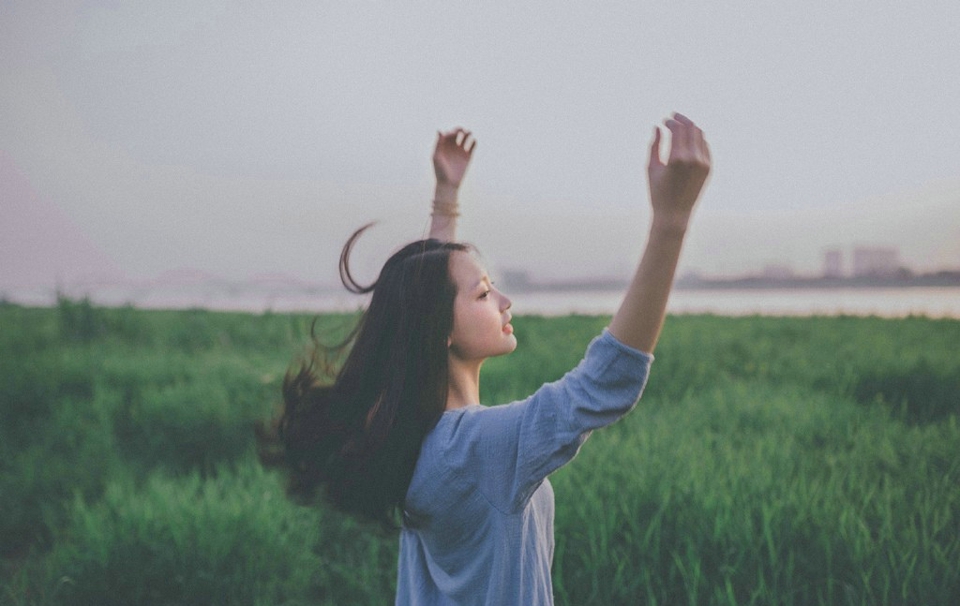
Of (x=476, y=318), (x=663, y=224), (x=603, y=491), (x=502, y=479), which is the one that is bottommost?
(x=603, y=491)

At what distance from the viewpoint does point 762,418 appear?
3650 mm

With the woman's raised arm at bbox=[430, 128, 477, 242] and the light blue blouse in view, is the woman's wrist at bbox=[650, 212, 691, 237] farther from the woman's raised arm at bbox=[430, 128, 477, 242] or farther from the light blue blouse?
the woman's raised arm at bbox=[430, 128, 477, 242]

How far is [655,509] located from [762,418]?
1.51 meters

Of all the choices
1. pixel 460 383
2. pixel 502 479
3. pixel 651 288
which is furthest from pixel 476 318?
pixel 651 288

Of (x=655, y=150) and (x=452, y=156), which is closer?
(x=655, y=150)

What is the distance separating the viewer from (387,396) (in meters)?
1.33

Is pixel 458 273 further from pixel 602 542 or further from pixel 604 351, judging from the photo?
pixel 602 542

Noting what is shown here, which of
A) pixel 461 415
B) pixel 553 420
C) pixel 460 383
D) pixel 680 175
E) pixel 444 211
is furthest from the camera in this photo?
pixel 444 211

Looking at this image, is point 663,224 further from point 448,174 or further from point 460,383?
point 448,174

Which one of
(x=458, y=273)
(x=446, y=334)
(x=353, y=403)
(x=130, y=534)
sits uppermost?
(x=458, y=273)

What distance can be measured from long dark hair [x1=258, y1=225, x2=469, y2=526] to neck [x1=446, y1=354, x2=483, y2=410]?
0.16 ft

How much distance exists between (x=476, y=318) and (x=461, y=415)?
19 cm

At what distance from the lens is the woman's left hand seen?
1857mm

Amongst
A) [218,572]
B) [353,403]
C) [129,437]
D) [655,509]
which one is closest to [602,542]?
[655,509]
